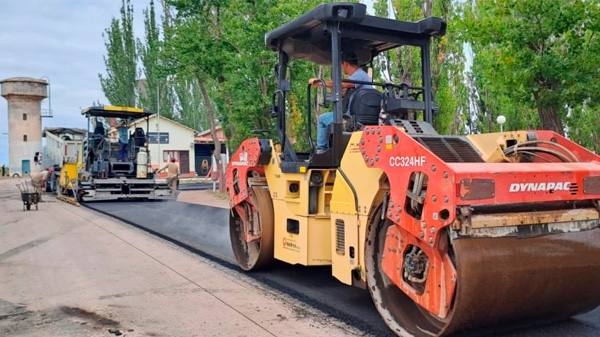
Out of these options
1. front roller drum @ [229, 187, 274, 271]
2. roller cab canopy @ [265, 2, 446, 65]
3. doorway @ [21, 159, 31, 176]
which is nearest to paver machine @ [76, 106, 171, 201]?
front roller drum @ [229, 187, 274, 271]

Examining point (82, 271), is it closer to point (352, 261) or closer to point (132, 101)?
A: point (352, 261)

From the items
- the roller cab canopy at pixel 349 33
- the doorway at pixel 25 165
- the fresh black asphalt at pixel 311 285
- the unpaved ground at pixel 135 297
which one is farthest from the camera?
the doorway at pixel 25 165

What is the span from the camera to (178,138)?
39.8m

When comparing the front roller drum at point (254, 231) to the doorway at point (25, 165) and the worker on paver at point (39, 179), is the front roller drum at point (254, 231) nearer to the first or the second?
the worker on paver at point (39, 179)

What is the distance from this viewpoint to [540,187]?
3.36m

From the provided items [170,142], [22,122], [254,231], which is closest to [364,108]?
[254,231]

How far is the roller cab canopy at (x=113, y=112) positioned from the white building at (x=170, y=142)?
20.1 m

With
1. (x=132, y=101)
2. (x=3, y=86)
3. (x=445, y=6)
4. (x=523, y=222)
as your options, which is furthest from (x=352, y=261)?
(x=3, y=86)

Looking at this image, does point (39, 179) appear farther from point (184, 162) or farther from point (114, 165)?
point (184, 162)

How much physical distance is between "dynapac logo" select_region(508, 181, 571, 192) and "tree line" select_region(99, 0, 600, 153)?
9.64ft

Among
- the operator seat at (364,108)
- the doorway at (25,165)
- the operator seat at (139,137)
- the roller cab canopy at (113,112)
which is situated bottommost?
the doorway at (25,165)

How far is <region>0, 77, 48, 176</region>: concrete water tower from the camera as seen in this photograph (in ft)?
150

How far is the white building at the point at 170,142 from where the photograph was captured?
38.4m

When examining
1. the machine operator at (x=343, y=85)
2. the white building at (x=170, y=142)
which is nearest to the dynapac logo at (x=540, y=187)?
the machine operator at (x=343, y=85)
